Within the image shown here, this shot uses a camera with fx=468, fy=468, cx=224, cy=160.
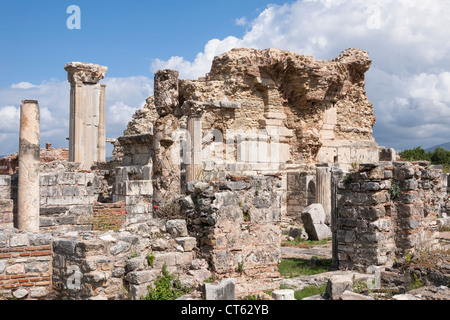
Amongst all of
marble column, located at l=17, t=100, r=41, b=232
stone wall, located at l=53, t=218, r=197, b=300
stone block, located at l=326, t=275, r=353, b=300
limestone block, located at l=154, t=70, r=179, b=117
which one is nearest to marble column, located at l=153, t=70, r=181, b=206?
limestone block, located at l=154, t=70, r=179, b=117

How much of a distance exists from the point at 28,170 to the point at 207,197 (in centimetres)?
395

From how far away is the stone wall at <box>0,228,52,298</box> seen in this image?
5.95 meters

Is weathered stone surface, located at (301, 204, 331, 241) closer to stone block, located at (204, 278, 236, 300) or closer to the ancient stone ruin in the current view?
the ancient stone ruin

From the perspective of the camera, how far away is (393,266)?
827 centimetres

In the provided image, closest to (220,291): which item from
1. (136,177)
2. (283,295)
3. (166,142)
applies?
(283,295)

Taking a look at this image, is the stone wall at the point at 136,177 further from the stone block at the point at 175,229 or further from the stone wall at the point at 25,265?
the stone wall at the point at 25,265

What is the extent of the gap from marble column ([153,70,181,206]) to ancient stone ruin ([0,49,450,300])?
0.09ft

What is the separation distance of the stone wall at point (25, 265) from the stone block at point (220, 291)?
2141mm

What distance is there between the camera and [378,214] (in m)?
8.31

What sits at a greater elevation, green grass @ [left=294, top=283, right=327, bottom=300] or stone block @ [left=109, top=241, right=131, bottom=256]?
stone block @ [left=109, top=241, right=131, bottom=256]

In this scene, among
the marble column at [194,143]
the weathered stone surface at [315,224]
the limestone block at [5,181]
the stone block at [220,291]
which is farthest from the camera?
the marble column at [194,143]

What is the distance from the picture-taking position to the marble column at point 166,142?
1220cm

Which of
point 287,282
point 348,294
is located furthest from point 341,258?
point 348,294

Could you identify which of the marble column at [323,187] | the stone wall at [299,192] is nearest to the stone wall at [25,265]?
the marble column at [323,187]
